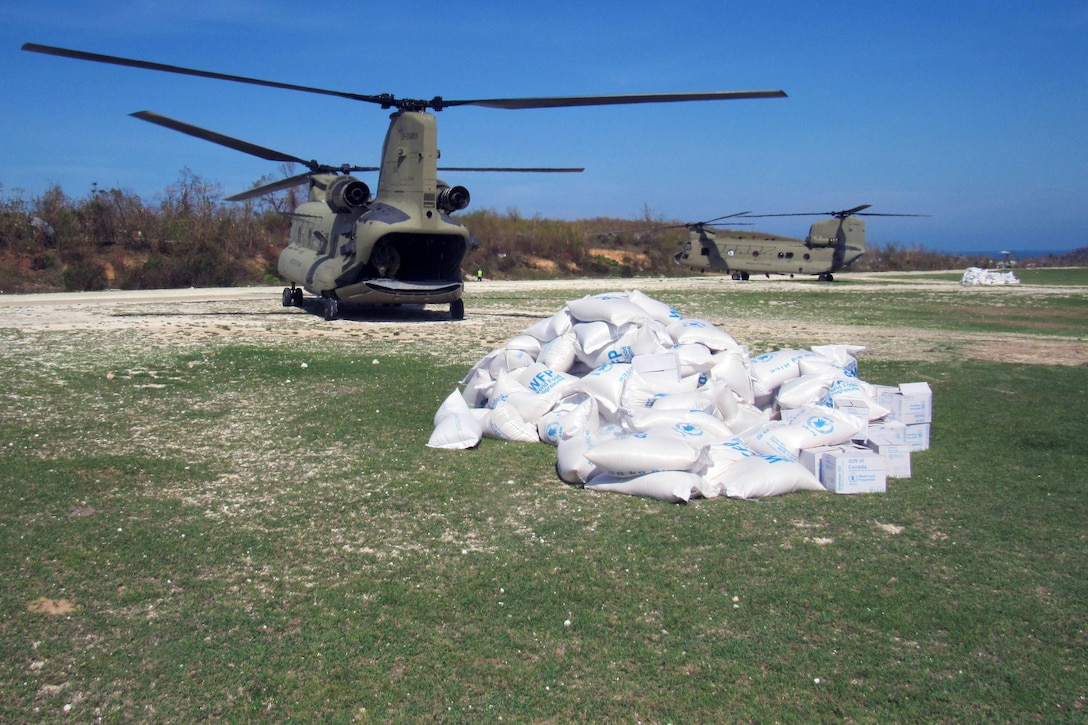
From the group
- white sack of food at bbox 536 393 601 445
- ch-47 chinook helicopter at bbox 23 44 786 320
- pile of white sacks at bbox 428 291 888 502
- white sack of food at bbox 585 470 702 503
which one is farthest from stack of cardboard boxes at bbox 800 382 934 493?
ch-47 chinook helicopter at bbox 23 44 786 320

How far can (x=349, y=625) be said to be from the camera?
129 inches

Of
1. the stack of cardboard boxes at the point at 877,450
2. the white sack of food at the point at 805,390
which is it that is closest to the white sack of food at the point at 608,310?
the white sack of food at the point at 805,390

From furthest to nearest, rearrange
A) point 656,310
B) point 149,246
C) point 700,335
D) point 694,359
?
point 149,246, point 656,310, point 700,335, point 694,359

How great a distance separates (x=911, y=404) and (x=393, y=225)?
8.83 metres

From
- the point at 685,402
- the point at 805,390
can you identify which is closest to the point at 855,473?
the point at 685,402

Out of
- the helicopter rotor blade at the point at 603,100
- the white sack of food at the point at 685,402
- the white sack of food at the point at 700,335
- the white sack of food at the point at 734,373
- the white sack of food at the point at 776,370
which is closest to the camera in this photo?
the white sack of food at the point at 685,402

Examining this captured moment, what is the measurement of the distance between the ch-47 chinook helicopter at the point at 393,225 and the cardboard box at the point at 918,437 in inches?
291

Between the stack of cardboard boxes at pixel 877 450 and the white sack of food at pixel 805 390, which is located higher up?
the white sack of food at pixel 805 390

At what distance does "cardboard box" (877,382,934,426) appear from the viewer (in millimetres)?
6340

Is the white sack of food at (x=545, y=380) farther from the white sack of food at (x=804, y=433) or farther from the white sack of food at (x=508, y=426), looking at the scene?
the white sack of food at (x=804, y=433)

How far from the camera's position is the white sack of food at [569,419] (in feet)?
19.4

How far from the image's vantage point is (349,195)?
1367 centimetres

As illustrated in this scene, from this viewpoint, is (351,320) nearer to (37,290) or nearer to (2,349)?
(2,349)

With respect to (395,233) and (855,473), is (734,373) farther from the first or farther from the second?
(395,233)
